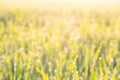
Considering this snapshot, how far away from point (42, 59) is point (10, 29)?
796 mm

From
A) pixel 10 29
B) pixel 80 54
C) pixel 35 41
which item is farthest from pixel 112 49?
pixel 10 29

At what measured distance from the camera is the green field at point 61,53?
168 cm

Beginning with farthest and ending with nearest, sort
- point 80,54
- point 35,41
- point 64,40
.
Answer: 1. point 64,40
2. point 35,41
3. point 80,54

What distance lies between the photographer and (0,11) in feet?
12.4

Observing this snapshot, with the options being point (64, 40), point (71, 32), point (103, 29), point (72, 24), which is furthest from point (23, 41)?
point (72, 24)

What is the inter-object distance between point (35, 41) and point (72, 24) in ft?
3.35

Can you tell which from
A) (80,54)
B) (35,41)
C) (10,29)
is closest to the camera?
(80,54)

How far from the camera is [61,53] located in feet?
6.52

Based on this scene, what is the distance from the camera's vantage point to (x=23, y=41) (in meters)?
2.28

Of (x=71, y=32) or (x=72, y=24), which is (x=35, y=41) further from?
(x=72, y=24)

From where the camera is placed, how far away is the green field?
1.68m

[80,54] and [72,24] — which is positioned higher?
[80,54]

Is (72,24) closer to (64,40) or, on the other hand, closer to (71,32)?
(71,32)

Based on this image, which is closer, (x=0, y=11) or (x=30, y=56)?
(x=30, y=56)
